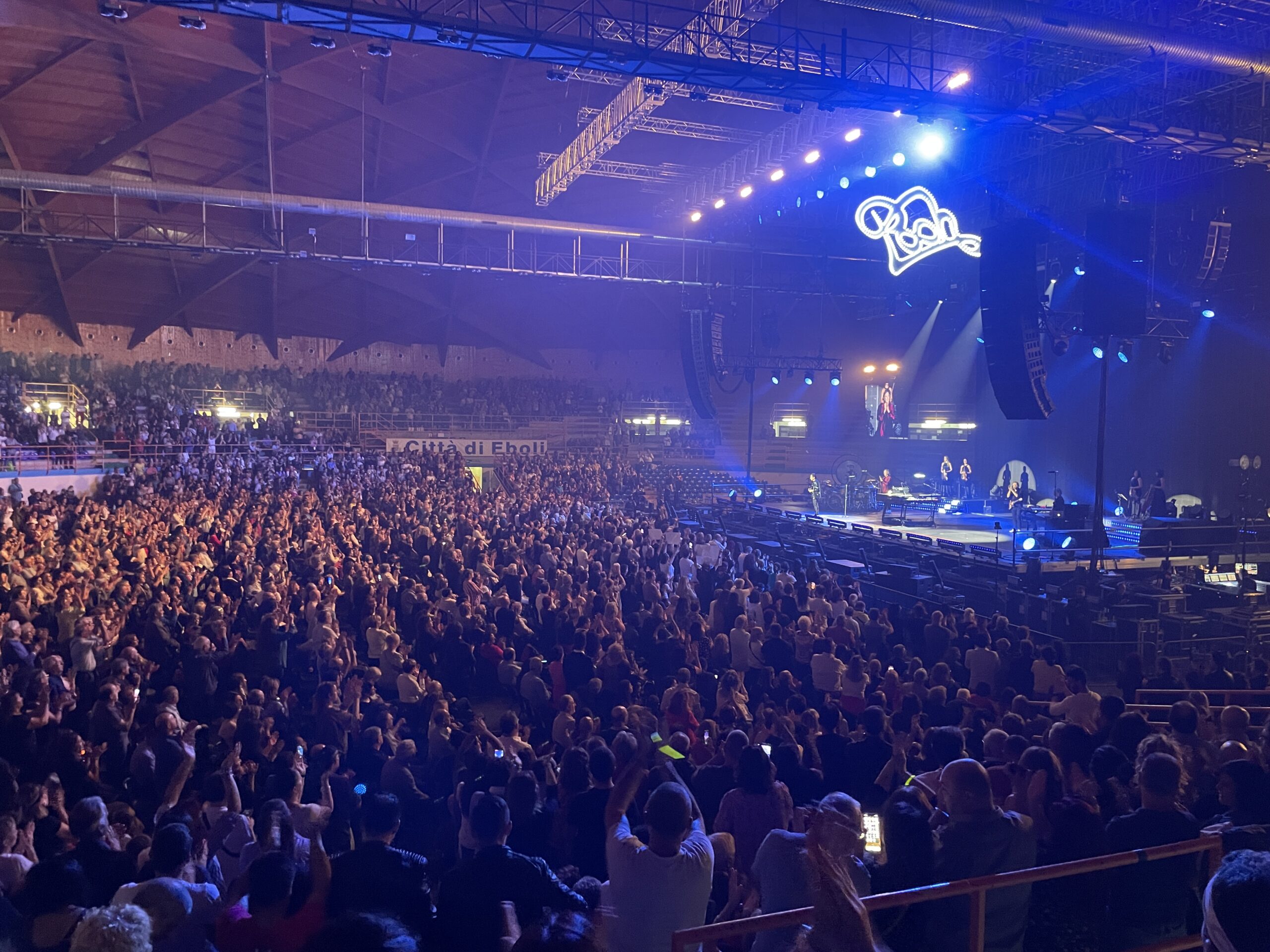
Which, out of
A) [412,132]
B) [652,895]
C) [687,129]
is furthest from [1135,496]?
[652,895]

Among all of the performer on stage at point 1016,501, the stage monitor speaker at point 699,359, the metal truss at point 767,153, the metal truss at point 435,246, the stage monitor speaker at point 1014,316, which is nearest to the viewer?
the stage monitor speaker at point 1014,316

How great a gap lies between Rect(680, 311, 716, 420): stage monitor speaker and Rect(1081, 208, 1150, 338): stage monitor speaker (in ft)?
40.0

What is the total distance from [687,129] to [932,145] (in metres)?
5.72

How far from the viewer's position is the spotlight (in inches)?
699

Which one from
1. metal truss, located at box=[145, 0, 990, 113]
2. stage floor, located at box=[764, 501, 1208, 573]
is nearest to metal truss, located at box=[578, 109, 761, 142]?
metal truss, located at box=[145, 0, 990, 113]

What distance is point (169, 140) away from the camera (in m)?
21.2

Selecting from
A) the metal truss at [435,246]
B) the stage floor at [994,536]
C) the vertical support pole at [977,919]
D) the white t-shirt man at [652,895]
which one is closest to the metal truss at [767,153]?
the metal truss at [435,246]

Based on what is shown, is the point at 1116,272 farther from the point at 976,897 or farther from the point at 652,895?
the point at 652,895

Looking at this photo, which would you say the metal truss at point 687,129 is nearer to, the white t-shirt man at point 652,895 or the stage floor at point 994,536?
the stage floor at point 994,536

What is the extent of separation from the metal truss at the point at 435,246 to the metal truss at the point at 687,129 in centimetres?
352

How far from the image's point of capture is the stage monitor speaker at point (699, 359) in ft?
79.7

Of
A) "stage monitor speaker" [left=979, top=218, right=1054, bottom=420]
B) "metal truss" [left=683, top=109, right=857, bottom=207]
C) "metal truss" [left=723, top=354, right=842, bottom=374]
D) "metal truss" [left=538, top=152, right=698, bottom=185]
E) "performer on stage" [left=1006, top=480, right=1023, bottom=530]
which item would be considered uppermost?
"metal truss" [left=538, top=152, right=698, bottom=185]

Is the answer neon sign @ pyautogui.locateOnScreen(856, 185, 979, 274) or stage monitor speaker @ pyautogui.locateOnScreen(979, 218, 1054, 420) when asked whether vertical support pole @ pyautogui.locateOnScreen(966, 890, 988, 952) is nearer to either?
stage monitor speaker @ pyautogui.locateOnScreen(979, 218, 1054, 420)

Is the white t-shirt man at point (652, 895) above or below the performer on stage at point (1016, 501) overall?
below
